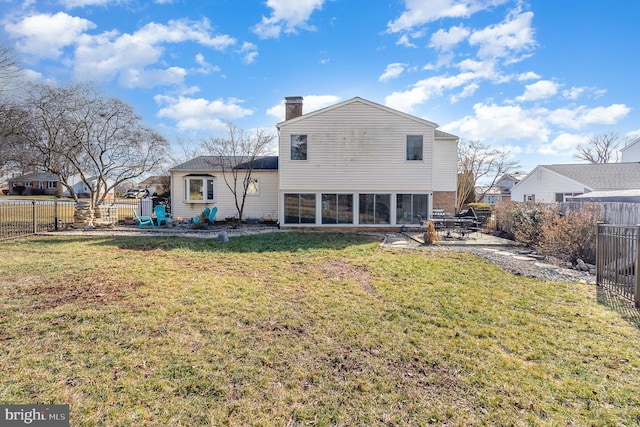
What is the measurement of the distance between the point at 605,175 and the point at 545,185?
4167 millimetres

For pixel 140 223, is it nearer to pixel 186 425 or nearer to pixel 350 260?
pixel 350 260

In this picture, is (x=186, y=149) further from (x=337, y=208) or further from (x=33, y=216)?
(x=337, y=208)

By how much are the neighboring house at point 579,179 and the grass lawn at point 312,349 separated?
868 inches

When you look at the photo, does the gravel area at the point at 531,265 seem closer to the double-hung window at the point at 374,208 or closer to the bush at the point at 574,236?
the bush at the point at 574,236

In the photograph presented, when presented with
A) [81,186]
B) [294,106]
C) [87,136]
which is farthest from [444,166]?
[81,186]

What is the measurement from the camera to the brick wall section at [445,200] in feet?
55.1

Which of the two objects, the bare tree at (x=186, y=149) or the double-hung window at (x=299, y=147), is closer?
the double-hung window at (x=299, y=147)

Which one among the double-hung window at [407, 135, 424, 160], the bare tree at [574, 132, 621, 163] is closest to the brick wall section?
the double-hung window at [407, 135, 424, 160]

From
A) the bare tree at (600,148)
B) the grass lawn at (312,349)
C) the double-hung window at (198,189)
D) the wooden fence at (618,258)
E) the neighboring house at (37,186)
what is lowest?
the grass lawn at (312,349)

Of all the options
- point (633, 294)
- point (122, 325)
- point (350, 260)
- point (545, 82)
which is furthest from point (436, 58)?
point (122, 325)

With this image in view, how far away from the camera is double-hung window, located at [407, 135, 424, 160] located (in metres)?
15.3

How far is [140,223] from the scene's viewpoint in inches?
606

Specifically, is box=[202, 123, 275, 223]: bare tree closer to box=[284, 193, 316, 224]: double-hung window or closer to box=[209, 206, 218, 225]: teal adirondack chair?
box=[209, 206, 218, 225]: teal adirondack chair

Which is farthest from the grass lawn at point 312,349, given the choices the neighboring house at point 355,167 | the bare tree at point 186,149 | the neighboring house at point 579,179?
the neighboring house at point 579,179
